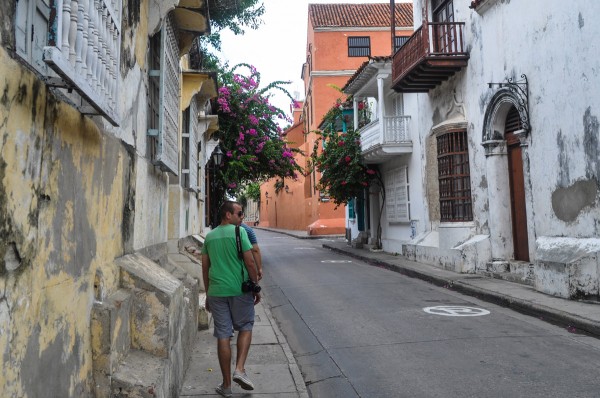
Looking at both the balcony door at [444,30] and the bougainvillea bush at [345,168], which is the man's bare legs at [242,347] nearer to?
the balcony door at [444,30]

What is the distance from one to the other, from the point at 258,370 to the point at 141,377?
218 cm

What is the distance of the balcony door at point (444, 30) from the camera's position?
13328 mm

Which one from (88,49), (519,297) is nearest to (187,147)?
(88,49)

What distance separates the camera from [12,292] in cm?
192

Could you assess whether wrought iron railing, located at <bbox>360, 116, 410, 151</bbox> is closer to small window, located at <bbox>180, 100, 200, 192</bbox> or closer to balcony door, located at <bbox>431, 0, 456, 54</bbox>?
balcony door, located at <bbox>431, 0, 456, 54</bbox>

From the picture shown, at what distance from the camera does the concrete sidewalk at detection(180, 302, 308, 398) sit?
441cm

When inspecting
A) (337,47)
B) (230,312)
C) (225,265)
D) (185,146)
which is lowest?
(230,312)

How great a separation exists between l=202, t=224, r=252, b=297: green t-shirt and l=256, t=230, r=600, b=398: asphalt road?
1.25 meters

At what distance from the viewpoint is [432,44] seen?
13.8 meters

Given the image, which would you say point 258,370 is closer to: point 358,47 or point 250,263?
point 250,263

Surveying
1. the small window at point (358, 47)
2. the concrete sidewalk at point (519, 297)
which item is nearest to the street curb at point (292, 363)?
the concrete sidewalk at point (519, 297)

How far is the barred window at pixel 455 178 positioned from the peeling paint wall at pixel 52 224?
10.7m

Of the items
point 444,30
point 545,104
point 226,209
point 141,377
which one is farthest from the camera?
point 444,30

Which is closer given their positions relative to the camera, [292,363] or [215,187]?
[292,363]
